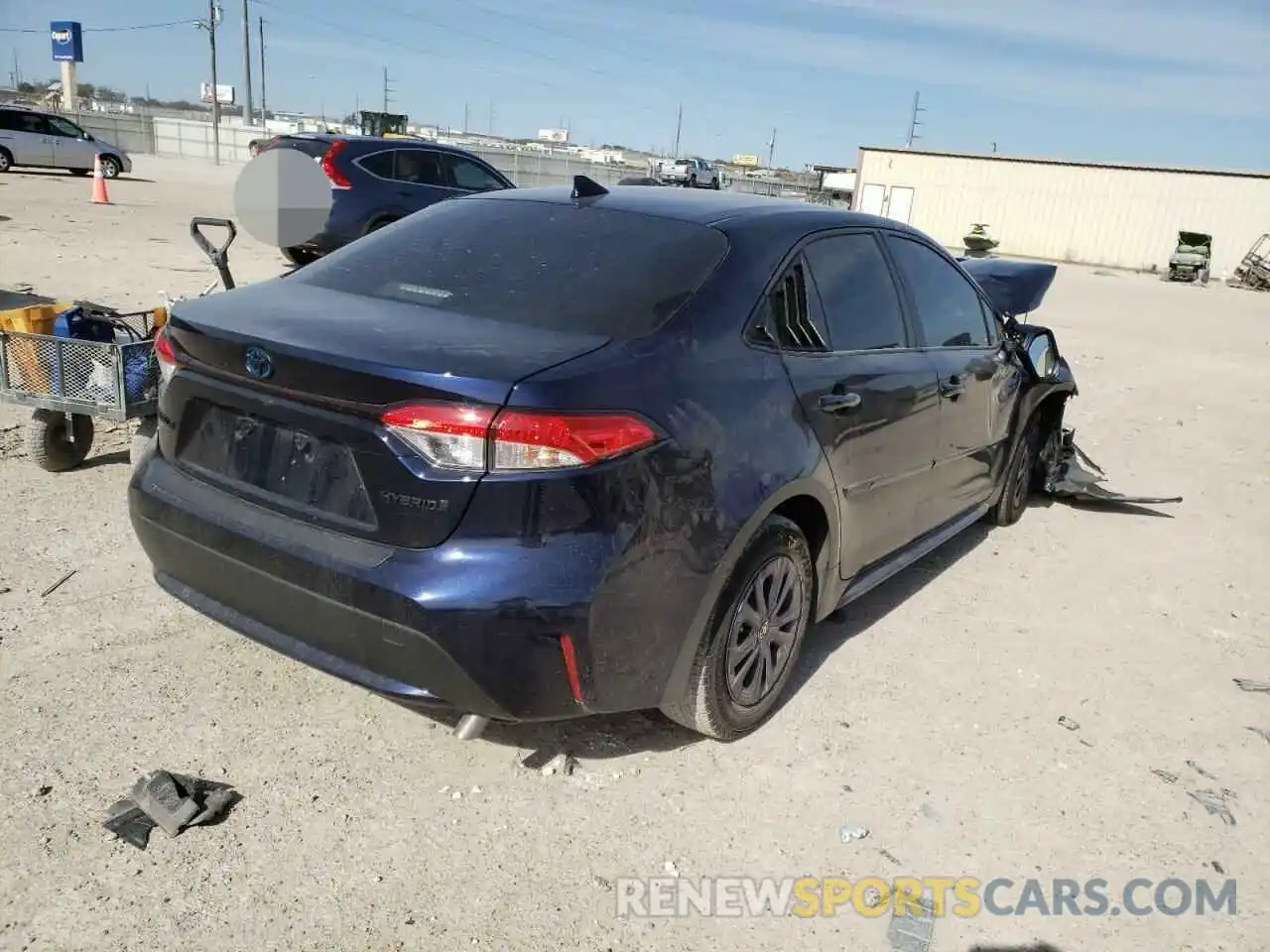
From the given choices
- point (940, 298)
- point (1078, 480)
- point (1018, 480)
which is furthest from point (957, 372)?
point (1078, 480)

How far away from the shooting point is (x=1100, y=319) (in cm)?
1717

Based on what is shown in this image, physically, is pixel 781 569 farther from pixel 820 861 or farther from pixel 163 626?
pixel 163 626

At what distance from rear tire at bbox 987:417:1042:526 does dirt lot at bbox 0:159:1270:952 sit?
64 cm

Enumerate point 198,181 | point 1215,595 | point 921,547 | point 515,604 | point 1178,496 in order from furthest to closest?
point 198,181
point 1178,496
point 1215,595
point 921,547
point 515,604

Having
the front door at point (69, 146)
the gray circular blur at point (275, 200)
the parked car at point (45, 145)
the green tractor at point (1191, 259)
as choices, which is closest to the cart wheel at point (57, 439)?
the gray circular blur at point (275, 200)

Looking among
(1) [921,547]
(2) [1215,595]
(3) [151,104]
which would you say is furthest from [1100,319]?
(3) [151,104]

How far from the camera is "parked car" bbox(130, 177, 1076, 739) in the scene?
2357 millimetres

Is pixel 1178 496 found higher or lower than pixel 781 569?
lower

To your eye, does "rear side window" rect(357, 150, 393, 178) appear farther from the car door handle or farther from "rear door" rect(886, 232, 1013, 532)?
the car door handle

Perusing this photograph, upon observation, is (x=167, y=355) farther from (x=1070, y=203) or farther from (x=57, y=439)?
(x=1070, y=203)

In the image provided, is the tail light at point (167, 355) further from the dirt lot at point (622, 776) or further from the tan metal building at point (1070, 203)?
the tan metal building at point (1070, 203)

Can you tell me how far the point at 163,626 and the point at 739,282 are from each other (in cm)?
239

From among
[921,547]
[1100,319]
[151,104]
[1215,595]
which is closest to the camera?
[921,547]

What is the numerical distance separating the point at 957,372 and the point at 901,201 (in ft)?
125
